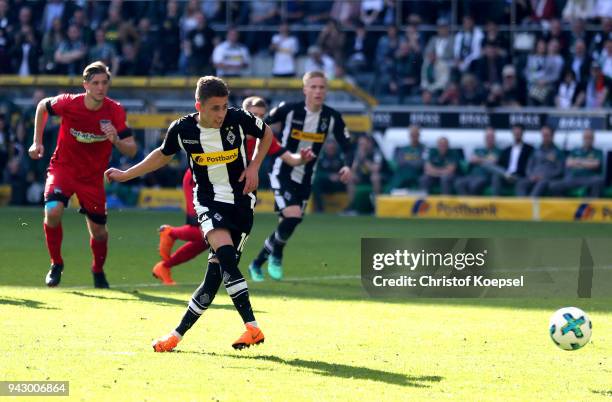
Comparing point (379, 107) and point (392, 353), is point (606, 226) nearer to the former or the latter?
point (379, 107)

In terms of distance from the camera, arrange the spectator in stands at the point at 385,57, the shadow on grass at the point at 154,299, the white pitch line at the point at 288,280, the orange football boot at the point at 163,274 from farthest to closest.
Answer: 1. the spectator in stands at the point at 385,57
2. the orange football boot at the point at 163,274
3. the white pitch line at the point at 288,280
4. the shadow on grass at the point at 154,299

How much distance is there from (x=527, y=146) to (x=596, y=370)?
15.2 m

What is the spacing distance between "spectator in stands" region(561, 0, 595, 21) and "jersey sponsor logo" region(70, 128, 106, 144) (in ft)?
50.0

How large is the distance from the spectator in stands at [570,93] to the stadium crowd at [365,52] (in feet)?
0.07

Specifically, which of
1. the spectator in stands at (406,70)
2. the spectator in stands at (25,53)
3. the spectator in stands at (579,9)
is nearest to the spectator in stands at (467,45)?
the spectator in stands at (406,70)

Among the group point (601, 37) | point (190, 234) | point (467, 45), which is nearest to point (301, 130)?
point (190, 234)

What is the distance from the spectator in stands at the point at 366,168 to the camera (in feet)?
76.6

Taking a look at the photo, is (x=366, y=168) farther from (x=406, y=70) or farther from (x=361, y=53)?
(x=361, y=53)

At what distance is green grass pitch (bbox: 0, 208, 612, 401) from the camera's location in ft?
22.6

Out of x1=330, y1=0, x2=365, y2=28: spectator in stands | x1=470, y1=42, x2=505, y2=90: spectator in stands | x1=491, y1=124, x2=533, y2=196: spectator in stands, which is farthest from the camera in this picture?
x1=330, y1=0, x2=365, y2=28: spectator in stands

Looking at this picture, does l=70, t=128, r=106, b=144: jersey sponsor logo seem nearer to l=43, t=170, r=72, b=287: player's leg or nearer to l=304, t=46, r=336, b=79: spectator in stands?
l=43, t=170, r=72, b=287: player's leg

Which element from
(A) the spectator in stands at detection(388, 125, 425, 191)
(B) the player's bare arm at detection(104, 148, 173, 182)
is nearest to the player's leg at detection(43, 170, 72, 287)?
(B) the player's bare arm at detection(104, 148, 173, 182)

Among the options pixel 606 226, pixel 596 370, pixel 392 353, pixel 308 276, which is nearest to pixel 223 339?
pixel 392 353

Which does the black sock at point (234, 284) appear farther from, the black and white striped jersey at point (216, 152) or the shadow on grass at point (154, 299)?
the shadow on grass at point (154, 299)
